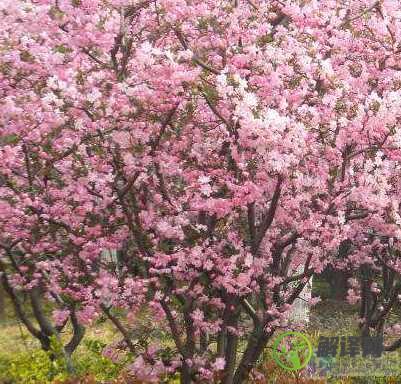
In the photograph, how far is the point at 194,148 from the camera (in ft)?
19.9

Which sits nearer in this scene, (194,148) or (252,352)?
(194,148)

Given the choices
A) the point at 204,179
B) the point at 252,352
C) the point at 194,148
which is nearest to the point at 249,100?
the point at 204,179

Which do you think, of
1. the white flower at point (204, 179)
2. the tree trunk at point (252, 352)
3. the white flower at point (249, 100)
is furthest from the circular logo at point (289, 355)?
the white flower at point (249, 100)

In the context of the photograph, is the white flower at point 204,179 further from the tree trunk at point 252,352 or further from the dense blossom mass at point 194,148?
the tree trunk at point 252,352

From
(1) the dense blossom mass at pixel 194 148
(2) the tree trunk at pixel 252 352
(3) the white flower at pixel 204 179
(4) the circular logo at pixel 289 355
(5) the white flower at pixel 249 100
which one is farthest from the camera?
(4) the circular logo at pixel 289 355

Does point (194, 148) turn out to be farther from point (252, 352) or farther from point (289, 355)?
point (289, 355)

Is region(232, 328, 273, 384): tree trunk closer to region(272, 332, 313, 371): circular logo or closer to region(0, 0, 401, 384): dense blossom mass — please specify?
region(0, 0, 401, 384): dense blossom mass

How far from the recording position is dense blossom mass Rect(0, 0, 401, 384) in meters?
5.48

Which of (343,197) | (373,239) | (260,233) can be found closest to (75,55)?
(260,233)

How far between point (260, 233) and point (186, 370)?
1.61 metres

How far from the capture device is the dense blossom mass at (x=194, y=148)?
5480mm

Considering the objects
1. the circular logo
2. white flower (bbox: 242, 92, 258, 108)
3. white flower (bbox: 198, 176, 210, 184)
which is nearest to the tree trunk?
the circular logo

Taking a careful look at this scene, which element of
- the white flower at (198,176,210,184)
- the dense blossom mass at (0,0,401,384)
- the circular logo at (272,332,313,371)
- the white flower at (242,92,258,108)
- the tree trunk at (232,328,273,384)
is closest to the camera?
the white flower at (242,92,258,108)

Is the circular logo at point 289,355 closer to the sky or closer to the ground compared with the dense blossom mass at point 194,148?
closer to the ground
